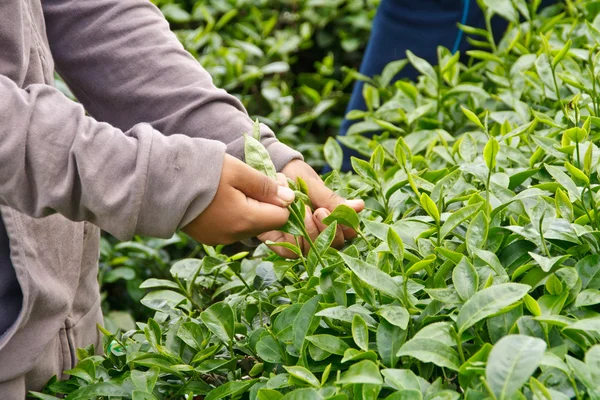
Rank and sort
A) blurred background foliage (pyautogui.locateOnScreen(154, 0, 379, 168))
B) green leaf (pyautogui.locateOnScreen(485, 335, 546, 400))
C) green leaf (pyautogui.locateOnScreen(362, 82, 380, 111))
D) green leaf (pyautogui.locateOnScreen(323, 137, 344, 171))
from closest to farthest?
green leaf (pyautogui.locateOnScreen(485, 335, 546, 400))
green leaf (pyautogui.locateOnScreen(323, 137, 344, 171))
green leaf (pyautogui.locateOnScreen(362, 82, 380, 111))
blurred background foliage (pyautogui.locateOnScreen(154, 0, 379, 168))

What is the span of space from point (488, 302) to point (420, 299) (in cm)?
19

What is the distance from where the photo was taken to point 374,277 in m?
1.02

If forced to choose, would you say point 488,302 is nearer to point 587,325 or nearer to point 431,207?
point 587,325

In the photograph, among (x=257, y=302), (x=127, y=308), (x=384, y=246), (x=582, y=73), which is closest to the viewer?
(x=384, y=246)

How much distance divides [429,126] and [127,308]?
128 centimetres

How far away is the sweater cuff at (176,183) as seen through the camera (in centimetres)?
103

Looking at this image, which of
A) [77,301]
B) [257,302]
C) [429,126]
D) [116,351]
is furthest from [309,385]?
[429,126]

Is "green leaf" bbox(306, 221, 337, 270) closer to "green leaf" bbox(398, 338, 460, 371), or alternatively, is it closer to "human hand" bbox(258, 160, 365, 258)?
"human hand" bbox(258, 160, 365, 258)

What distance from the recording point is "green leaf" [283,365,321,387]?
0.95 meters

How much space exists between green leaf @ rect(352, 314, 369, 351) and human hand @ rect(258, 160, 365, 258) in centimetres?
29

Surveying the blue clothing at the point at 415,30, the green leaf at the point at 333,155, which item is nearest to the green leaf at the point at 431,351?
the green leaf at the point at 333,155

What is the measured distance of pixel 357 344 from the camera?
38.5 inches

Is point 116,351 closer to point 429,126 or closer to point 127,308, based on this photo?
point 429,126

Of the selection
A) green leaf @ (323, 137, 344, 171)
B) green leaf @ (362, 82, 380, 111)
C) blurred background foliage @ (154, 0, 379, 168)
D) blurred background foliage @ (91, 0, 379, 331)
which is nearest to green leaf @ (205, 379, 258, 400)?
green leaf @ (323, 137, 344, 171)
